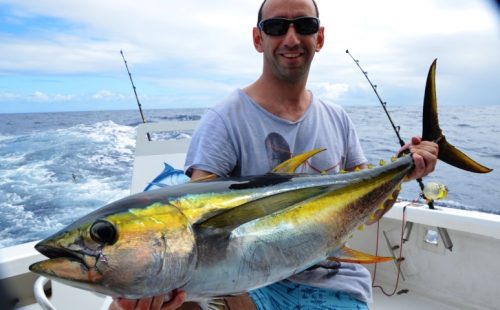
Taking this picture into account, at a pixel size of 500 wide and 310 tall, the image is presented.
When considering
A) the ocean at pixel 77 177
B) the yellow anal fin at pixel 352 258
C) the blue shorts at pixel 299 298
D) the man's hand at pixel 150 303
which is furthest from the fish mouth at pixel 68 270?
the ocean at pixel 77 177

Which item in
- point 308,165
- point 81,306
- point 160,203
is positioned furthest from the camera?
point 81,306

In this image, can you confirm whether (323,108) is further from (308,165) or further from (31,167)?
(31,167)

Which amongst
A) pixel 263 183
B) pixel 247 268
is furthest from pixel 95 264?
pixel 263 183

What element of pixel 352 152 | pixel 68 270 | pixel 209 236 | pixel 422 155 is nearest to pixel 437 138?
pixel 422 155

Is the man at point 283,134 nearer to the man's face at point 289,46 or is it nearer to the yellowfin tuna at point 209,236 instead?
the man's face at point 289,46

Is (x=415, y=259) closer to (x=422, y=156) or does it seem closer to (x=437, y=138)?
(x=437, y=138)

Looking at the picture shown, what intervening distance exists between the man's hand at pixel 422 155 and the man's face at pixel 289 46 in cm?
56

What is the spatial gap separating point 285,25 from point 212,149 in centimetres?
60

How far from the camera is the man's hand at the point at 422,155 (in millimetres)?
1653

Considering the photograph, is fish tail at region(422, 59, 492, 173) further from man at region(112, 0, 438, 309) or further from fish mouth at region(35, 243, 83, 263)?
fish mouth at region(35, 243, 83, 263)

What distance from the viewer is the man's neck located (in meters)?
1.89

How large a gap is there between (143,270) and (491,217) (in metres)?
2.43

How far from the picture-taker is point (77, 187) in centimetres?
686

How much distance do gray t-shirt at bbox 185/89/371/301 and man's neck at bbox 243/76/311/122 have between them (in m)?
0.04
